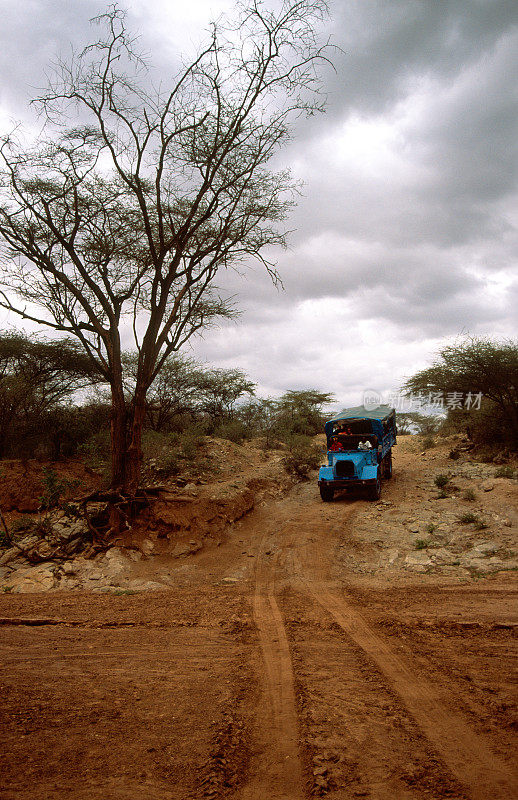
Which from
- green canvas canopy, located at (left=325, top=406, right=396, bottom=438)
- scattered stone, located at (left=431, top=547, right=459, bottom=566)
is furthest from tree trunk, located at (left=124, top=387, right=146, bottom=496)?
scattered stone, located at (left=431, top=547, right=459, bottom=566)

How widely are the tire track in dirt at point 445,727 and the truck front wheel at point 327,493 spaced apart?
8.07 meters

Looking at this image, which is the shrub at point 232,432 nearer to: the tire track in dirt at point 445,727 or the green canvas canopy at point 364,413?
the green canvas canopy at point 364,413

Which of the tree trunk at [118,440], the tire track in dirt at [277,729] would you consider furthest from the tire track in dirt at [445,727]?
the tree trunk at [118,440]

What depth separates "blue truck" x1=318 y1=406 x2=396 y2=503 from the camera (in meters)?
13.1

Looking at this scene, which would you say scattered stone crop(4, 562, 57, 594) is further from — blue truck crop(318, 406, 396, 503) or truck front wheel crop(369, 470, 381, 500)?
truck front wheel crop(369, 470, 381, 500)

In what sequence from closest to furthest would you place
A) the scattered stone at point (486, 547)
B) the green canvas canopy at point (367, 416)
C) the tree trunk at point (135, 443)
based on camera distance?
the scattered stone at point (486, 547) → the tree trunk at point (135, 443) → the green canvas canopy at point (367, 416)

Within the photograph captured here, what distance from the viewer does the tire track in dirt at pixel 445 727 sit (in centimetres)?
252

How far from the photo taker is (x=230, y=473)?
15359mm

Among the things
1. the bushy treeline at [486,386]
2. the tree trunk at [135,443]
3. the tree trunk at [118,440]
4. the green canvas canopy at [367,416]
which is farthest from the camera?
the bushy treeline at [486,386]

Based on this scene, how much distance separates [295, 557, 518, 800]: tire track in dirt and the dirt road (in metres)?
0.01

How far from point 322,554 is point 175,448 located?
8.10 meters

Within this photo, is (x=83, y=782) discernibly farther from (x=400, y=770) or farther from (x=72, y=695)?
(x=400, y=770)

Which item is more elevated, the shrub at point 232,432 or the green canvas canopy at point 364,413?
the green canvas canopy at point 364,413

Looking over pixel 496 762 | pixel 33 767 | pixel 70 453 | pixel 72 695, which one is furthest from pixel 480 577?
pixel 70 453
